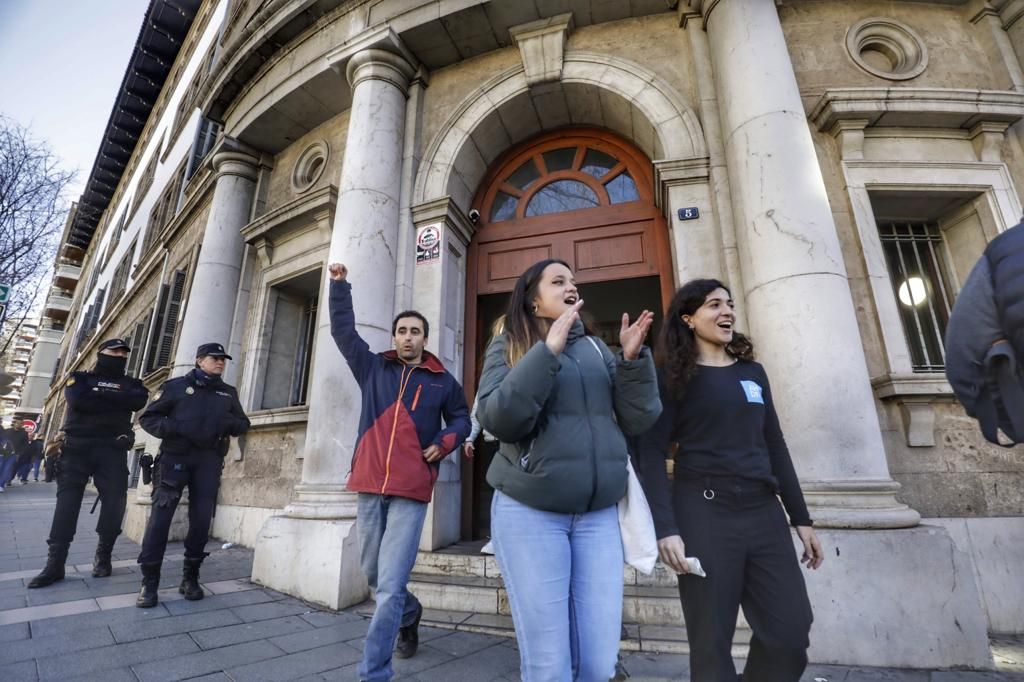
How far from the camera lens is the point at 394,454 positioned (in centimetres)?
257

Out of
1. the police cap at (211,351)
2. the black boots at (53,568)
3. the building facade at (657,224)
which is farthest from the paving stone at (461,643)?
the black boots at (53,568)

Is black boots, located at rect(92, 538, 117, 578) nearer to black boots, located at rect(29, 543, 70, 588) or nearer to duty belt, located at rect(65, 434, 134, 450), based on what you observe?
black boots, located at rect(29, 543, 70, 588)

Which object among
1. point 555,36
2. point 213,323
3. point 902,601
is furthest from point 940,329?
point 213,323

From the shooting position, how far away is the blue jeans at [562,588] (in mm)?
1416

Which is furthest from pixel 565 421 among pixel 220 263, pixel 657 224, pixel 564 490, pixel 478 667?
→ pixel 220 263

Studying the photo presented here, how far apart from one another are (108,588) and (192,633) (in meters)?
1.60

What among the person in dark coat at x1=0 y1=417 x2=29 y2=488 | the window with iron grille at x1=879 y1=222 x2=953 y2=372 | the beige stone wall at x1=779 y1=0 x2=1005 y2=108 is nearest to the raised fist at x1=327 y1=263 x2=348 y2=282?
the beige stone wall at x1=779 y1=0 x2=1005 y2=108

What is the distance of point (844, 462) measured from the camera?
10.9 feet

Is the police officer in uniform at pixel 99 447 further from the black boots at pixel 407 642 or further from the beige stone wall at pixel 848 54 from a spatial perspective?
the beige stone wall at pixel 848 54

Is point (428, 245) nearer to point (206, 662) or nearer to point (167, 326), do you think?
point (206, 662)

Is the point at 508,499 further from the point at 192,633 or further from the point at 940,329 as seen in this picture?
the point at 940,329

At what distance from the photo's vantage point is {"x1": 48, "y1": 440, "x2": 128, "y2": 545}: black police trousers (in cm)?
411

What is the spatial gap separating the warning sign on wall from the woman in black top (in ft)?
12.2

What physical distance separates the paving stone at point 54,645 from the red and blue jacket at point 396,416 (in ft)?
6.46
